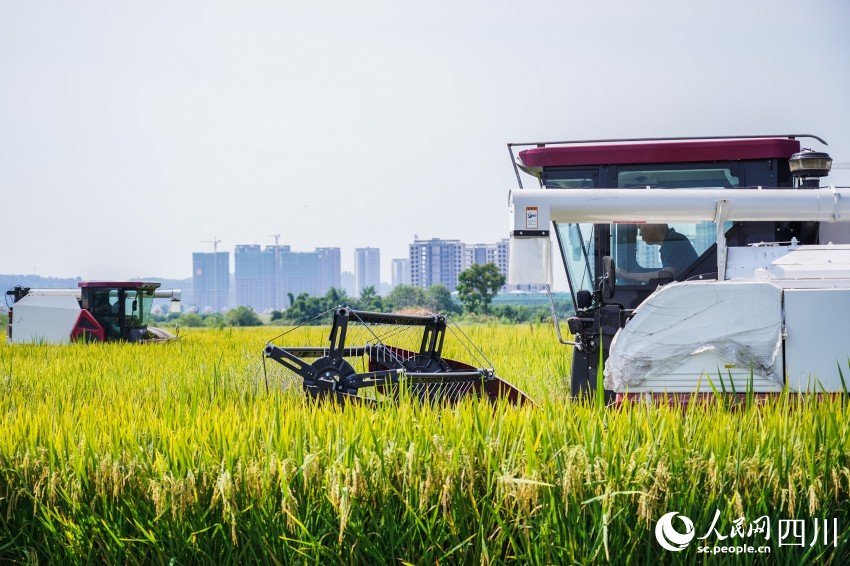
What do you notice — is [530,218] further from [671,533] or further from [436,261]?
[436,261]

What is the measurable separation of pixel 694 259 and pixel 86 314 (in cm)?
1410

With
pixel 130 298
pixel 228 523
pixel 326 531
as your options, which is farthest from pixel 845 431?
pixel 130 298

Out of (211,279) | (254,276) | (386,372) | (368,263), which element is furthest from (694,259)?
(368,263)

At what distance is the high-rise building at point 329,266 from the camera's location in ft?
424

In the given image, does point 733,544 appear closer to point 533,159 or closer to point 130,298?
point 533,159

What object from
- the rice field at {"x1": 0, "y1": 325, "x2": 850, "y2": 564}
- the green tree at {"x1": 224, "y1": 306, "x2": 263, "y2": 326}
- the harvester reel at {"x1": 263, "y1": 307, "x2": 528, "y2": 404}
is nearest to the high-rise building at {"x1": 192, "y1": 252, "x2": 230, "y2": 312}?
the green tree at {"x1": 224, "y1": 306, "x2": 263, "y2": 326}

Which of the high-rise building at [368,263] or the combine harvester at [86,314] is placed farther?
the high-rise building at [368,263]

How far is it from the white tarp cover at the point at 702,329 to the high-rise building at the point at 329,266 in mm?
123821

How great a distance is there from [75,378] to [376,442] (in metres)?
5.85

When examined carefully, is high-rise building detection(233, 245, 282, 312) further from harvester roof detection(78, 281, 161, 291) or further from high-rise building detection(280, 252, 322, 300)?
harvester roof detection(78, 281, 161, 291)

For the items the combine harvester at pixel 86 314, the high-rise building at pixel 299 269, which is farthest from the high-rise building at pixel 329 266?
the combine harvester at pixel 86 314

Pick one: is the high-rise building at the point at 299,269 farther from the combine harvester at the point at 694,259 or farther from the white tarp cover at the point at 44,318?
the combine harvester at the point at 694,259

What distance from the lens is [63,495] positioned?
3.69 metres

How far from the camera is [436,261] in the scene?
336ft
